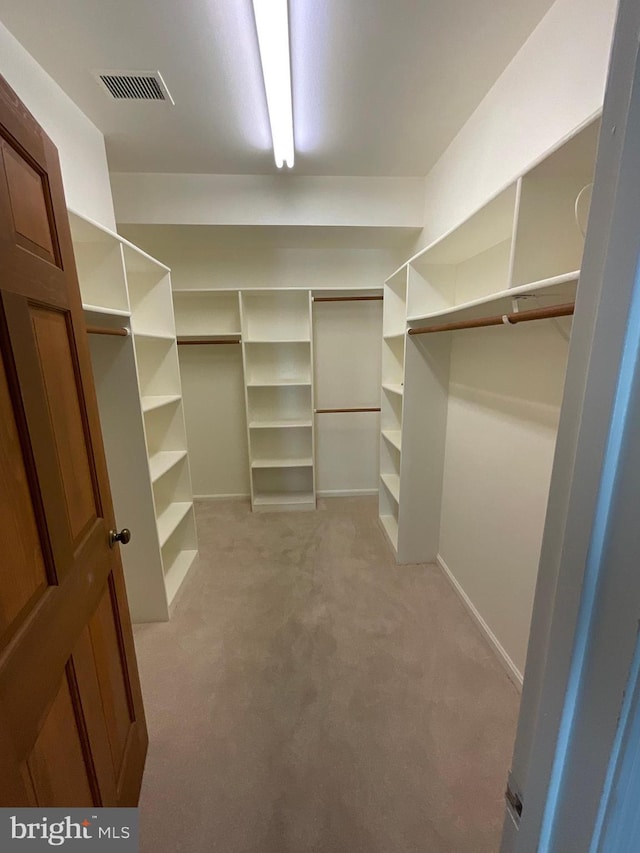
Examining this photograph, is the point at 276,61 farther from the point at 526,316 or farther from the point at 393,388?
the point at 393,388

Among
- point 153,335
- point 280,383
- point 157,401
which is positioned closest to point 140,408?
point 157,401

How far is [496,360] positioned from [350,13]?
5.07ft

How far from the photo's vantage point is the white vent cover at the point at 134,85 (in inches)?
61.8

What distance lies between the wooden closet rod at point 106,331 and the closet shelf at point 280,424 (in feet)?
5.26

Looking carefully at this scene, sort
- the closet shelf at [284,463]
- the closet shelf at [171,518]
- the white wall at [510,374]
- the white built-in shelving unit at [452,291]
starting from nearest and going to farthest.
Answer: the white built-in shelving unit at [452,291] < the white wall at [510,374] < the closet shelf at [171,518] < the closet shelf at [284,463]

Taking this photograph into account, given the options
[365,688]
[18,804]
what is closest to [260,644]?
[365,688]

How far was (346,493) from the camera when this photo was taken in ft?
12.2

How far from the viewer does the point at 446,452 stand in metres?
2.38

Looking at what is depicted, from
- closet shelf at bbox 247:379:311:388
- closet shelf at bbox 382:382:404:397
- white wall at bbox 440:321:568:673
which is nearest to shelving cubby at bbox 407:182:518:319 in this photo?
white wall at bbox 440:321:568:673

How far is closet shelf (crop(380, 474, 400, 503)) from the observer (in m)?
2.72

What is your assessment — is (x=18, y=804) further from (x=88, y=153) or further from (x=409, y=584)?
(x=88, y=153)

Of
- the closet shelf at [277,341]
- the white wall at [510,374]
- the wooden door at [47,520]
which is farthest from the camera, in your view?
the closet shelf at [277,341]

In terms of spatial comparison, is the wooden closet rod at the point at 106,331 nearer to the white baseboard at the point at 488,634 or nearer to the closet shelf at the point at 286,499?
the closet shelf at the point at 286,499

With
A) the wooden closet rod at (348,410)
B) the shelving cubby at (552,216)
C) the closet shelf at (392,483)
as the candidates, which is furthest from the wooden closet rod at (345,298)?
the shelving cubby at (552,216)
